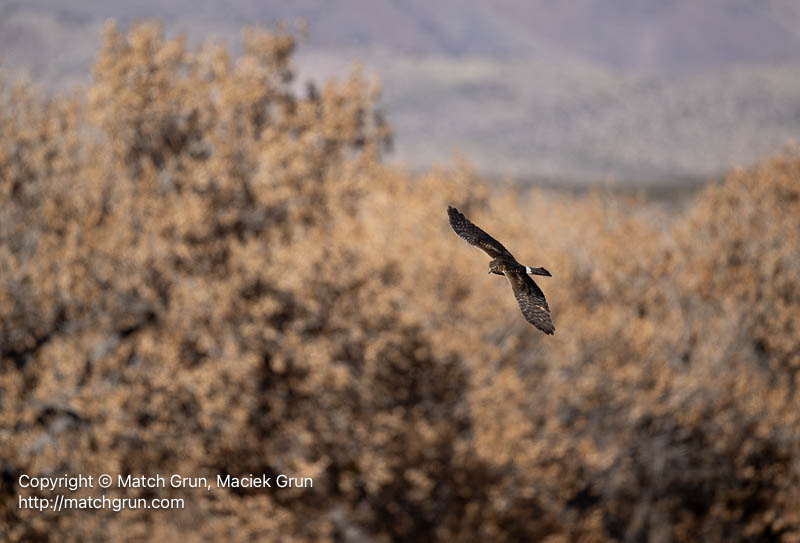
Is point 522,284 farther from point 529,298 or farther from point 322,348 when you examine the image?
point 322,348

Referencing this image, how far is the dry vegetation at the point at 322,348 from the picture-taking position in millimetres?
17516

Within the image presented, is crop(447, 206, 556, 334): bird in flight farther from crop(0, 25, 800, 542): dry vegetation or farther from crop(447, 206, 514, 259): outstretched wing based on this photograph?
crop(0, 25, 800, 542): dry vegetation

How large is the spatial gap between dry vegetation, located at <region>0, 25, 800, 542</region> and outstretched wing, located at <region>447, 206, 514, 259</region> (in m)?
12.4

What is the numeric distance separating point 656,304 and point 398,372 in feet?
23.5

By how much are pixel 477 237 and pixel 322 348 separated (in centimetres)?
1347

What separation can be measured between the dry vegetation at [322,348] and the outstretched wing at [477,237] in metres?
12.4

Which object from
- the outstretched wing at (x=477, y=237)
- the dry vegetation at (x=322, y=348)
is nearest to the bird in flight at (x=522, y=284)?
the outstretched wing at (x=477, y=237)

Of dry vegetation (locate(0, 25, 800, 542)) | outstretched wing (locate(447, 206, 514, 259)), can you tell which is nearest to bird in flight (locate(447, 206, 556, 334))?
outstretched wing (locate(447, 206, 514, 259))

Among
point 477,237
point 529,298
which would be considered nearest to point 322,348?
point 477,237

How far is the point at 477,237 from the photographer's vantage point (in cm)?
471

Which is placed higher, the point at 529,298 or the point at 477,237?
the point at 477,237

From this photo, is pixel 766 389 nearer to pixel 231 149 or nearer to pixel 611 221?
pixel 611 221

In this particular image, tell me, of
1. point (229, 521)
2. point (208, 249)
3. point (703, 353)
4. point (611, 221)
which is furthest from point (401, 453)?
point (611, 221)

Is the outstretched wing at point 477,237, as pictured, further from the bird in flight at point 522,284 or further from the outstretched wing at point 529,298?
the outstretched wing at point 529,298
